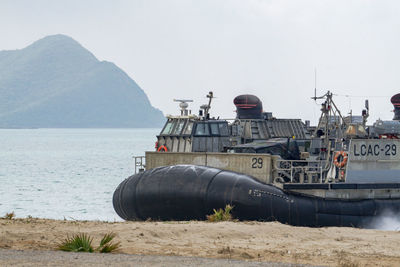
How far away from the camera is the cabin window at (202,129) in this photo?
2372 centimetres

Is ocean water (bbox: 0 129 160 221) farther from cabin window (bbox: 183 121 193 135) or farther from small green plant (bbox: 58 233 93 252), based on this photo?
small green plant (bbox: 58 233 93 252)

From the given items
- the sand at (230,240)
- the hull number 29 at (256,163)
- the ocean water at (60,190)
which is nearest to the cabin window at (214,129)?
the hull number 29 at (256,163)

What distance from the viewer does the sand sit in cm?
1124

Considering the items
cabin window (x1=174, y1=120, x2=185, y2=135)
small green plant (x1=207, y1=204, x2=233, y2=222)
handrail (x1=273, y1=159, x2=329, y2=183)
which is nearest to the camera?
small green plant (x1=207, y1=204, x2=233, y2=222)

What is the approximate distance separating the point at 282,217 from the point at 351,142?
3.64 metres

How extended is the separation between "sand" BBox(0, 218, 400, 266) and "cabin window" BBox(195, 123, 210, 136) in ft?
29.2

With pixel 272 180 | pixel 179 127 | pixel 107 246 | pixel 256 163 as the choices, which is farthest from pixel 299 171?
pixel 107 246

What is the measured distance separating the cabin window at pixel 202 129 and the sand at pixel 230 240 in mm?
8913

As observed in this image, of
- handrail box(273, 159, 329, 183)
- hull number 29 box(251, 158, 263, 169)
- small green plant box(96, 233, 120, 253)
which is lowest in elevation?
small green plant box(96, 233, 120, 253)

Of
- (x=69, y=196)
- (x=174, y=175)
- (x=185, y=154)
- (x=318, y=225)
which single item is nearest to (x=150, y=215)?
(x=174, y=175)

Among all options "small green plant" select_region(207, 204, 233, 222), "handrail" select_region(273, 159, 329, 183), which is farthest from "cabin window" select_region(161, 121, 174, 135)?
"small green plant" select_region(207, 204, 233, 222)

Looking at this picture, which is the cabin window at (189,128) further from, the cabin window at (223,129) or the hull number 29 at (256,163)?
the hull number 29 at (256,163)

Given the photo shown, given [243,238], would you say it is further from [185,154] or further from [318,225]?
[185,154]

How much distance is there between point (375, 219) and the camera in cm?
1989
